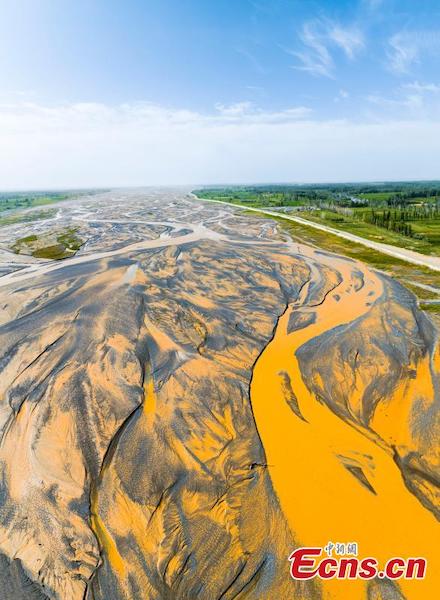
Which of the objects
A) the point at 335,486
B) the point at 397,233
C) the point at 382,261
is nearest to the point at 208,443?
the point at 335,486

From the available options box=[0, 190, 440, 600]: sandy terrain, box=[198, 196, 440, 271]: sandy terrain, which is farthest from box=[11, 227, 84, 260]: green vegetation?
box=[198, 196, 440, 271]: sandy terrain

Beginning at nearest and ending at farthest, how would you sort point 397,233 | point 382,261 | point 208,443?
point 208,443, point 382,261, point 397,233

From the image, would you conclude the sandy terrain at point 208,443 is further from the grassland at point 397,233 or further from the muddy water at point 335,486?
the grassland at point 397,233

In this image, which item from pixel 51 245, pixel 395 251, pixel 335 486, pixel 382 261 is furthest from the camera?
pixel 51 245

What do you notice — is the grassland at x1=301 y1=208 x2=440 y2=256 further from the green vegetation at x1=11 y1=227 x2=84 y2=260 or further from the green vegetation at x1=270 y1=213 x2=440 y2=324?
the green vegetation at x1=11 y1=227 x2=84 y2=260

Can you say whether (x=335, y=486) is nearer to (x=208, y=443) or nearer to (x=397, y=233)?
(x=208, y=443)

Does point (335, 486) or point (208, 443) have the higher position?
point (208, 443)
